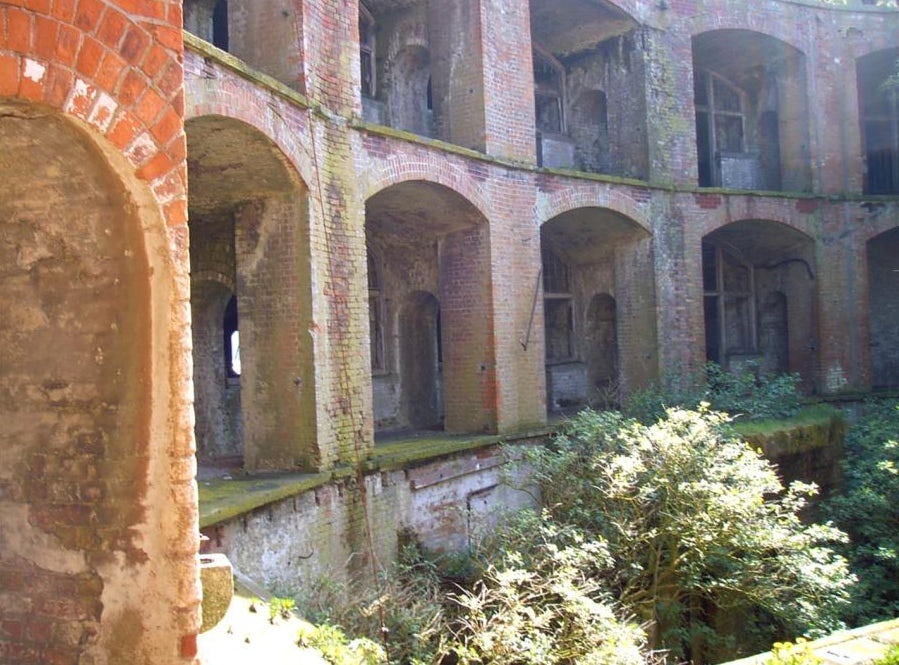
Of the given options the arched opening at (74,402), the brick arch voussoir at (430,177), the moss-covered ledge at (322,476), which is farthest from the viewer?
the brick arch voussoir at (430,177)

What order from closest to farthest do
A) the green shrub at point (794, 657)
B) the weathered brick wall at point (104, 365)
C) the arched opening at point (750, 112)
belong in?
1. the weathered brick wall at point (104, 365)
2. the green shrub at point (794, 657)
3. the arched opening at point (750, 112)

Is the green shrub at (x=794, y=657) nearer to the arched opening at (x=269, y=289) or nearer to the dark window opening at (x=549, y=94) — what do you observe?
the arched opening at (x=269, y=289)

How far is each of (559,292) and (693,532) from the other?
25.7 ft

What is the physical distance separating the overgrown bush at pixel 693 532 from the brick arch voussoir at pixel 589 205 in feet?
15.0

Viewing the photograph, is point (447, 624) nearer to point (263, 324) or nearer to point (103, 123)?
point (263, 324)

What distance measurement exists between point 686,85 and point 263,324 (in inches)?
370

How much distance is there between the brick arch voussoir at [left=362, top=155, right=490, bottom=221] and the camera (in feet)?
30.9

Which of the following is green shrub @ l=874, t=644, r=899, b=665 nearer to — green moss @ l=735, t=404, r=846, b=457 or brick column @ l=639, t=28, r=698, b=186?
green moss @ l=735, t=404, r=846, b=457

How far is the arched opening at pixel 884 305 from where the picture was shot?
1780 centimetres

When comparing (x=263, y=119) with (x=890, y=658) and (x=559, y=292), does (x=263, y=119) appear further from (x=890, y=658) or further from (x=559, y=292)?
(x=559, y=292)

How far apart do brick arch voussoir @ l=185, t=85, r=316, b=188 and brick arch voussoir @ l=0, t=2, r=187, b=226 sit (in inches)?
143

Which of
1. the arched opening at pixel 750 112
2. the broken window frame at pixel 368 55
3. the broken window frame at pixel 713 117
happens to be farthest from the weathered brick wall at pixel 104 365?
the broken window frame at pixel 713 117

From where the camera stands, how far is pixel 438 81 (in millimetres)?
11891

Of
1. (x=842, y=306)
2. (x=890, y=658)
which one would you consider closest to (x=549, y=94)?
(x=842, y=306)
